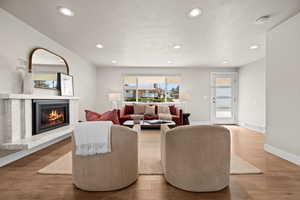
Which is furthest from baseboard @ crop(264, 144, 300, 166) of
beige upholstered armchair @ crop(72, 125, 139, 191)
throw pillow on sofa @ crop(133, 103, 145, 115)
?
throw pillow on sofa @ crop(133, 103, 145, 115)

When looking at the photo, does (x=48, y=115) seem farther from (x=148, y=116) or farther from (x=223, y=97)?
(x=223, y=97)

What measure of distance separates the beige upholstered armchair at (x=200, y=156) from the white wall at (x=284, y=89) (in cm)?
172

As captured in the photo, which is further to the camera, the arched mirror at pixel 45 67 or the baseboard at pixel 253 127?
the baseboard at pixel 253 127

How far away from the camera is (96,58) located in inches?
194

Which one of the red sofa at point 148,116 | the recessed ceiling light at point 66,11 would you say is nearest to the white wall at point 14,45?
the recessed ceiling light at point 66,11

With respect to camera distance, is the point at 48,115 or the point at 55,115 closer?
the point at 48,115

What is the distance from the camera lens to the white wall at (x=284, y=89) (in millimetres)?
2395

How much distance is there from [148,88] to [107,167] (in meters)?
4.91

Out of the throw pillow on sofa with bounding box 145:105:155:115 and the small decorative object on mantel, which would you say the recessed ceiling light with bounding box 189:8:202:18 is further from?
the throw pillow on sofa with bounding box 145:105:155:115

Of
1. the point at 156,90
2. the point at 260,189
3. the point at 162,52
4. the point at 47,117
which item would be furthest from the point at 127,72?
the point at 260,189

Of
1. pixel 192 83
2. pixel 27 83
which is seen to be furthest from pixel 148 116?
pixel 27 83

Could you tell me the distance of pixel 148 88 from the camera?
6352 millimetres

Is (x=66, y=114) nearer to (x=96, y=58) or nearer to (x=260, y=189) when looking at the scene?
(x=96, y=58)

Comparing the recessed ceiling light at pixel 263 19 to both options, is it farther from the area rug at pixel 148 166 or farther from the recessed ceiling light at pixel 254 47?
the area rug at pixel 148 166
